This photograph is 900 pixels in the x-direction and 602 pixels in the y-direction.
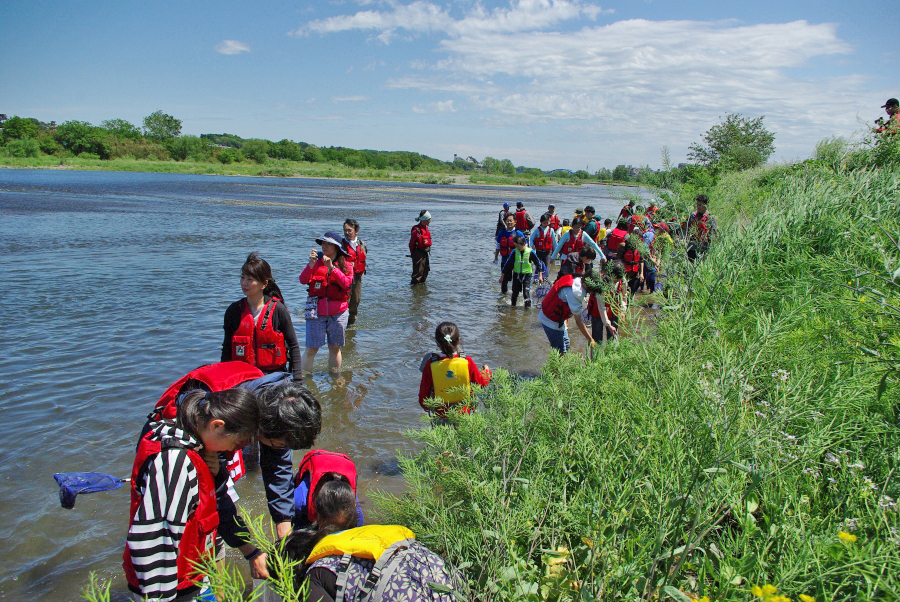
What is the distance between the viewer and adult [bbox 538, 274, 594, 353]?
6.53 meters

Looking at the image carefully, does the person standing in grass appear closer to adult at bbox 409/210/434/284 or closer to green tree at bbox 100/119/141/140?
adult at bbox 409/210/434/284

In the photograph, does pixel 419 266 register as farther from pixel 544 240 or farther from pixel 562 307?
pixel 562 307

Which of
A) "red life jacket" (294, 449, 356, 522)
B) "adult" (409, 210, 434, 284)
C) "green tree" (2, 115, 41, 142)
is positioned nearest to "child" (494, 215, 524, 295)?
"adult" (409, 210, 434, 284)

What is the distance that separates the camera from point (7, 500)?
4734 mm

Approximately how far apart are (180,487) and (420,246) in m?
11.4

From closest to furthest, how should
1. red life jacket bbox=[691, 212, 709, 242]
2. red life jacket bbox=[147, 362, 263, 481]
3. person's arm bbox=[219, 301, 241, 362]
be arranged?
red life jacket bbox=[147, 362, 263, 481], person's arm bbox=[219, 301, 241, 362], red life jacket bbox=[691, 212, 709, 242]

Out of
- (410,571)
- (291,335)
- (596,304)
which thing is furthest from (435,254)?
(410,571)

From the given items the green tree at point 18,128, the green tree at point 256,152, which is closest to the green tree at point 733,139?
the green tree at point 256,152

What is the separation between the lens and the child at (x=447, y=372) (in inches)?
172

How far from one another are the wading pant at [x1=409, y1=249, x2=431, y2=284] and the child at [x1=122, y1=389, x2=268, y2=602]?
445 inches

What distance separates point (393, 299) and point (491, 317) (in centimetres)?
268

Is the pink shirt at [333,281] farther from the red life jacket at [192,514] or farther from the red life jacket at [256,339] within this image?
the red life jacket at [192,514]

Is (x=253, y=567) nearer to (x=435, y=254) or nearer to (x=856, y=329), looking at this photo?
(x=856, y=329)

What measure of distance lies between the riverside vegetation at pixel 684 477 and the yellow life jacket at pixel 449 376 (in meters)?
0.41
